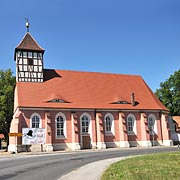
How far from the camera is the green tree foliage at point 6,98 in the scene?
47938mm

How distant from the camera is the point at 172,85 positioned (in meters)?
61.0

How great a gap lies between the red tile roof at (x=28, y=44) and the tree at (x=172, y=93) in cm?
3082

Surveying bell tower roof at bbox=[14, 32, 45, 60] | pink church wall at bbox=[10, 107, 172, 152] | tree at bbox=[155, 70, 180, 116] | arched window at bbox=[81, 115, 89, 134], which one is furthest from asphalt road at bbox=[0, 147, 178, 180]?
tree at bbox=[155, 70, 180, 116]

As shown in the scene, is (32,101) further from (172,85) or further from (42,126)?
(172,85)

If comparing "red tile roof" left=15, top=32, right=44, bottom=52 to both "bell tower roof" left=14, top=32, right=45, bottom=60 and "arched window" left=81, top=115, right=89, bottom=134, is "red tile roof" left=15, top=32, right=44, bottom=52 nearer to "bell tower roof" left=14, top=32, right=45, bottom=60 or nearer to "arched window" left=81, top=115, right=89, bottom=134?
"bell tower roof" left=14, top=32, right=45, bottom=60

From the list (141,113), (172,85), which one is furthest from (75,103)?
(172,85)

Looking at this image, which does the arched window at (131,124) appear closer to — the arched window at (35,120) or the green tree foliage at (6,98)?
the arched window at (35,120)

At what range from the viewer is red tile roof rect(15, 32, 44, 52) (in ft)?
141

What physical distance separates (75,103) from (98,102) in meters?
3.91

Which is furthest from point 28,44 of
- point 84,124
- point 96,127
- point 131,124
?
point 131,124

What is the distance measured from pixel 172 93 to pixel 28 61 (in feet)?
109

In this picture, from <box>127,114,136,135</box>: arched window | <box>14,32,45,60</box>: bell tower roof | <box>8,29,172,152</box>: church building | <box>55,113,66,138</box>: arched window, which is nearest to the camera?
<box>8,29,172,152</box>: church building

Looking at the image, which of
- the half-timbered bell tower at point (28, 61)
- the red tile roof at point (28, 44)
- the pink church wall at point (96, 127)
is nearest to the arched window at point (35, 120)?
the pink church wall at point (96, 127)

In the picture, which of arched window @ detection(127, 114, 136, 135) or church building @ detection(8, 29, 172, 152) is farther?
arched window @ detection(127, 114, 136, 135)
